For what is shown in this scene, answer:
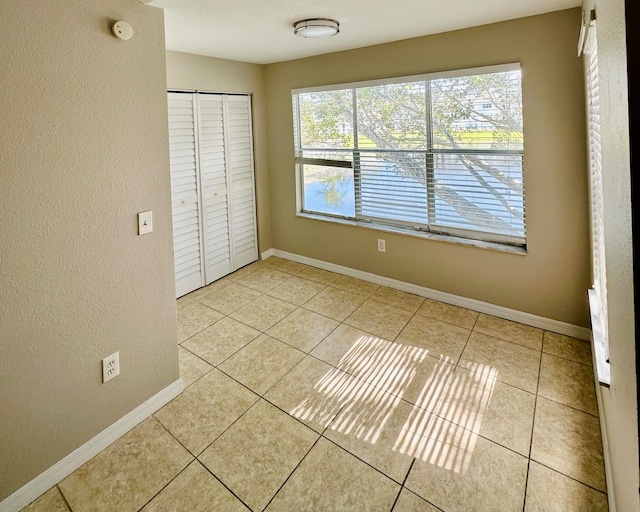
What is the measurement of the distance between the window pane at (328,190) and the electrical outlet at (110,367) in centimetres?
261

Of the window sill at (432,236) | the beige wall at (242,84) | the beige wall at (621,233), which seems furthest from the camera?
the beige wall at (242,84)

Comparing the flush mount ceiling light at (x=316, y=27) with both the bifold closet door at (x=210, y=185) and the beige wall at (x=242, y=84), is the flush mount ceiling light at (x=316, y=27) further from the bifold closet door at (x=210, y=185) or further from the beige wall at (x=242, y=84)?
the bifold closet door at (x=210, y=185)

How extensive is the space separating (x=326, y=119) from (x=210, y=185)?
1.36 meters

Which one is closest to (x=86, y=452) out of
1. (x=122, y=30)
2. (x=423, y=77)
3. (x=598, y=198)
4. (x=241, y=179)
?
(x=122, y=30)

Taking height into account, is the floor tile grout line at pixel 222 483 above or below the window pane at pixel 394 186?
below

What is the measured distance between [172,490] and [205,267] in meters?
2.45

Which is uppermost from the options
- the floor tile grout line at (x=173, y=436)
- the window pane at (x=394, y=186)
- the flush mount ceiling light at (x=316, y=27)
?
the flush mount ceiling light at (x=316, y=27)

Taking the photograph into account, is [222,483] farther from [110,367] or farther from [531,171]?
[531,171]

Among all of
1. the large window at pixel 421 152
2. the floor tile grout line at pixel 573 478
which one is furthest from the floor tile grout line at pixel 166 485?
the large window at pixel 421 152

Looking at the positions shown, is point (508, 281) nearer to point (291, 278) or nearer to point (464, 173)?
point (464, 173)

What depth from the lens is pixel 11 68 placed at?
4.75 feet

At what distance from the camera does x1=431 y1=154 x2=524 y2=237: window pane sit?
2840 mm

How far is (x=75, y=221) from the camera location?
1.71 meters

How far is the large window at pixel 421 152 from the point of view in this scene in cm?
283
